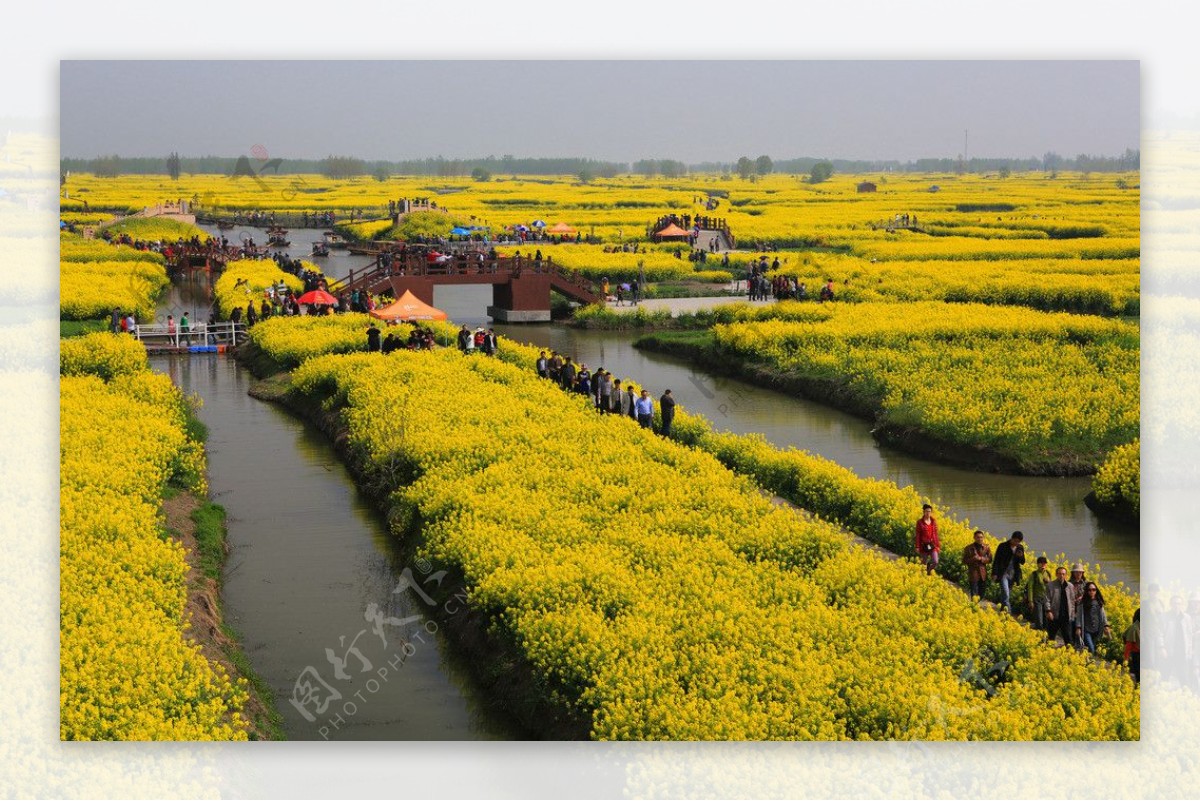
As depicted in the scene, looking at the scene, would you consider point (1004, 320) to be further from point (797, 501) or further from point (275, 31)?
point (275, 31)

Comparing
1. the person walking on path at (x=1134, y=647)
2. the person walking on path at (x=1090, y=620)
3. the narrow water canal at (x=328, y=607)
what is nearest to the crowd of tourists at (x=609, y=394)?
the narrow water canal at (x=328, y=607)

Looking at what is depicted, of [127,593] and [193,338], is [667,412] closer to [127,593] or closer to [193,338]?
[127,593]

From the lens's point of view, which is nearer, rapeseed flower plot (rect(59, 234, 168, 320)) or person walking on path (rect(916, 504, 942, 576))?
person walking on path (rect(916, 504, 942, 576))

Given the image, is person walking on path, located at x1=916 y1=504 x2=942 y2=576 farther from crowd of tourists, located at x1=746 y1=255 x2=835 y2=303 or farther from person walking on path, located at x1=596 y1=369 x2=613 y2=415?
crowd of tourists, located at x1=746 y1=255 x2=835 y2=303

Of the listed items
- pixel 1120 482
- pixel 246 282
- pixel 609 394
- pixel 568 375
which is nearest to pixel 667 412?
pixel 609 394

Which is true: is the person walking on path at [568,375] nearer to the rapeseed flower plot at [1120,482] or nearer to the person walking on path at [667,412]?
the person walking on path at [667,412]

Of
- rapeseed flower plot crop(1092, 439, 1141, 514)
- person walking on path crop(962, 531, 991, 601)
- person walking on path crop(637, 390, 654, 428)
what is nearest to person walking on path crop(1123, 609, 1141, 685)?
person walking on path crop(962, 531, 991, 601)
